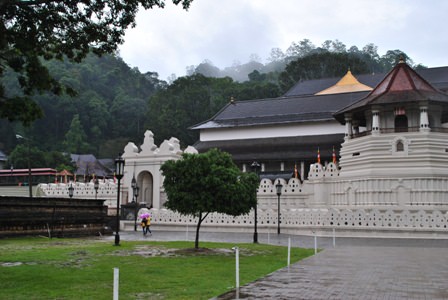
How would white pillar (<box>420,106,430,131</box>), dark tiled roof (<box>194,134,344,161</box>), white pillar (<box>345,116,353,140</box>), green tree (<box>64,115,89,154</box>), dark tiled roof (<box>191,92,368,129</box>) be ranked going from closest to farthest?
white pillar (<box>420,106,430,131</box>) < white pillar (<box>345,116,353,140</box>) < dark tiled roof (<box>194,134,344,161</box>) < dark tiled roof (<box>191,92,368,129</box>) < green tree (<box>64,115,89,154</box>)

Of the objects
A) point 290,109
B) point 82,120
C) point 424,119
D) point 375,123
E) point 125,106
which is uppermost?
point 125,106

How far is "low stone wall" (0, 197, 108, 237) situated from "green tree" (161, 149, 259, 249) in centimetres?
943

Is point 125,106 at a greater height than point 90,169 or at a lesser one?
greater

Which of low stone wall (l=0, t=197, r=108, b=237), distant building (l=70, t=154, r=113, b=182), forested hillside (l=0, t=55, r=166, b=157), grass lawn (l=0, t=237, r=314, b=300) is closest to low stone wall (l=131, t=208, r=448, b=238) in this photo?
low stone wall (l=0, t=197, r=108, b=237)

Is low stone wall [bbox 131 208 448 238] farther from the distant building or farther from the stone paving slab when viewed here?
the distant building

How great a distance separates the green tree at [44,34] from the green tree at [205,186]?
552 cm

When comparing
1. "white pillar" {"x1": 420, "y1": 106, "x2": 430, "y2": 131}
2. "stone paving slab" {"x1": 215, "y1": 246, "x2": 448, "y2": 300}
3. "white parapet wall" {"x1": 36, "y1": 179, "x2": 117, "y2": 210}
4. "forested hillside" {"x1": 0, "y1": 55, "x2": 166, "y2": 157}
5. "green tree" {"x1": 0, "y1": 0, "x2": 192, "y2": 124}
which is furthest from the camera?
"forested hillside" {"x1": 0, "y1": 55, "x2": 166, "y2": 157}

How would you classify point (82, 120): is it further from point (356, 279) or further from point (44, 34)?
point (356, 279)

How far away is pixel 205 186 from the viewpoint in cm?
1784

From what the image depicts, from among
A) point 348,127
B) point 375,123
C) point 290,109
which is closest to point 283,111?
point 290,109

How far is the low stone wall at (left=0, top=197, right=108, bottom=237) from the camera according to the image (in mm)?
23408

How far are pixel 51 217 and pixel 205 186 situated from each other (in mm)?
11526

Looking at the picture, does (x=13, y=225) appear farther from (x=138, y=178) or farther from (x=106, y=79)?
(x=106, y=79)

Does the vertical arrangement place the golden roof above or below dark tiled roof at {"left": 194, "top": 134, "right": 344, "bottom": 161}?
above
